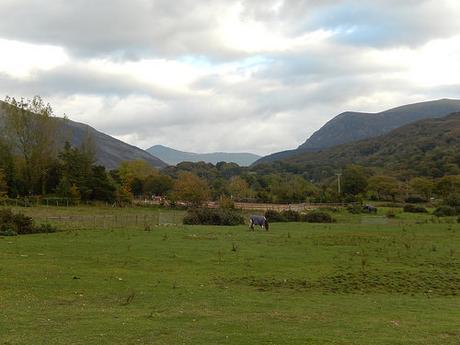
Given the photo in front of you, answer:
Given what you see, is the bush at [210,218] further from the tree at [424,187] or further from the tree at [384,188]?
the tree at [424,187]

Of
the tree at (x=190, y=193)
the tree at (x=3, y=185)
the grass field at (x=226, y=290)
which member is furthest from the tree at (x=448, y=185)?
the tree at (x=3, y=185)

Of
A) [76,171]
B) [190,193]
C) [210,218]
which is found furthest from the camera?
[190,193]

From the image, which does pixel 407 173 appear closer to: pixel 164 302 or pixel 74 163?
pixel 74 163

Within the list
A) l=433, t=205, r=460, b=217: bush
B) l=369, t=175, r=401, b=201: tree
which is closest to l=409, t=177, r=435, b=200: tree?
l=369, t=175, r=401, b=201: tree

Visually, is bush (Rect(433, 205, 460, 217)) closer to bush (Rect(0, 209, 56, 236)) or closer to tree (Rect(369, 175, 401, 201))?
tree (Rect(369, 175, 401, 201))

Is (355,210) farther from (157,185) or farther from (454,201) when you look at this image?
(157,185)

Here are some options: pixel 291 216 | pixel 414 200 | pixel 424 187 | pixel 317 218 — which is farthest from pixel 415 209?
pixel 424 187

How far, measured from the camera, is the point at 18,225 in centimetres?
4309

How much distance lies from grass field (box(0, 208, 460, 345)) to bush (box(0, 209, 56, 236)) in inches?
116

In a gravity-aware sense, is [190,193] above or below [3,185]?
below

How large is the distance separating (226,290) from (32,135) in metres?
81.6

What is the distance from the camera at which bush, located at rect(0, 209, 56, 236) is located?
42281 mm

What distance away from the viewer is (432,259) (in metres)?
31.2

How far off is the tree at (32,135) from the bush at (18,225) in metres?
52.2
